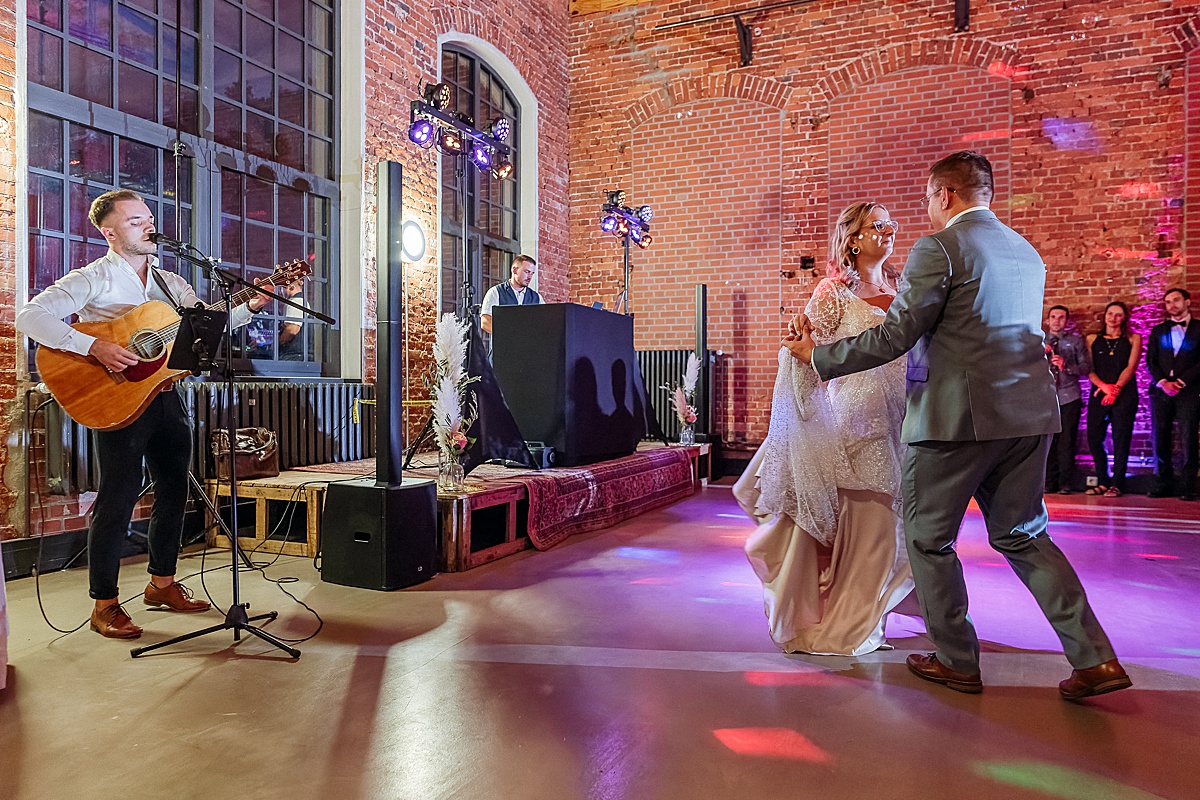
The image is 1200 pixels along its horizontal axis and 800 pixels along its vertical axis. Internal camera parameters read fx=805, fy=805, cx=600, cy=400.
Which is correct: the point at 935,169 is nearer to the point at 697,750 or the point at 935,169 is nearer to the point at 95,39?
the point at 697,750

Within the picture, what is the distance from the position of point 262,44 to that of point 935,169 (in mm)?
4831

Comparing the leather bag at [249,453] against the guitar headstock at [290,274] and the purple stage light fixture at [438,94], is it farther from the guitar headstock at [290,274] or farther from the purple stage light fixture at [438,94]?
the purple stage light fixture at [438,94]

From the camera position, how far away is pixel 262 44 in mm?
5547

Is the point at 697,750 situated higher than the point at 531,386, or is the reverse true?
the point at 531,386

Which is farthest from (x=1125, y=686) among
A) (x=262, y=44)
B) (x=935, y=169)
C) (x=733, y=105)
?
(x=733, y=105)

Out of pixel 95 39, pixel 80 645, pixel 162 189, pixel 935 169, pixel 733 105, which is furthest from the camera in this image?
pixel 733 105

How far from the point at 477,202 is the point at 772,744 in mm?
6766

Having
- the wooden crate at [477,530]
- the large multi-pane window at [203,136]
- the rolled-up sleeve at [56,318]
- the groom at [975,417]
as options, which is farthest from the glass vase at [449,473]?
the groom at [975,417]

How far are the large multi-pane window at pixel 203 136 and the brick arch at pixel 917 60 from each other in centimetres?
488

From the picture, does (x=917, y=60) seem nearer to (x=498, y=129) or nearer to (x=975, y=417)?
(x=498, y=129)

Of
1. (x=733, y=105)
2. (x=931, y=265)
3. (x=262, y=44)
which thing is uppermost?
(x=733, y=105)

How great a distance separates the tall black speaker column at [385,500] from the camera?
12.0ft

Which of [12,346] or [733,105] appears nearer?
[12,346]

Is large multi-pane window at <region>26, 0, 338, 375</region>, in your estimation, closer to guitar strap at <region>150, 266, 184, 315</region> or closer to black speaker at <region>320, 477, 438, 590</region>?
guitar strap at <region>150, 266, 184, 315</region>
